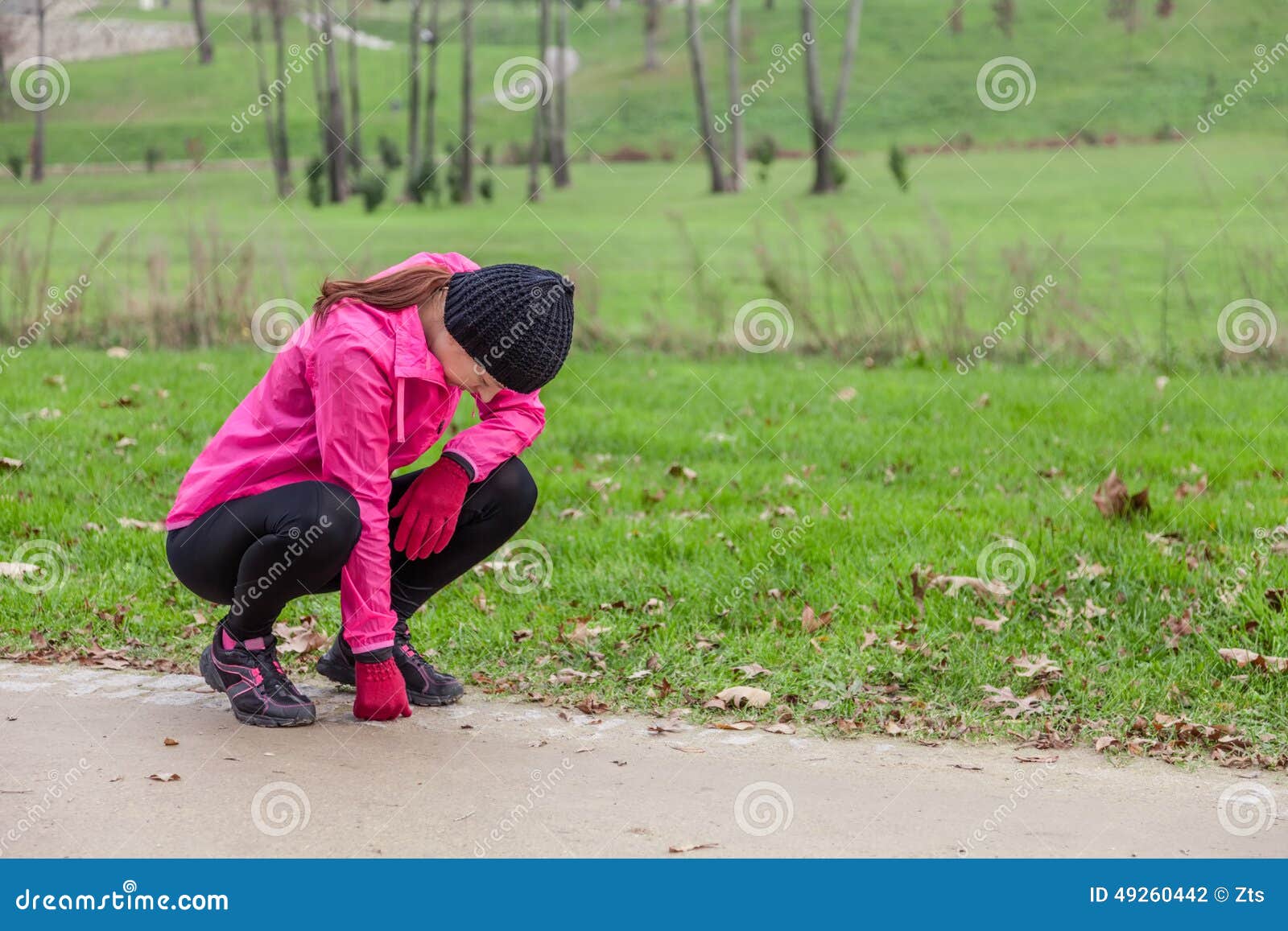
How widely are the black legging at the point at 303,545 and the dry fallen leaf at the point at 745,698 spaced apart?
82 centimetres

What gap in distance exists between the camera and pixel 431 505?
3594 millimetres

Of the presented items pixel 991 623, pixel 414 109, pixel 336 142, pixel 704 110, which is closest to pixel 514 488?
pixel 991 623

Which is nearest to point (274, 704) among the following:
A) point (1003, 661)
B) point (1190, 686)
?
point (1003, 661)

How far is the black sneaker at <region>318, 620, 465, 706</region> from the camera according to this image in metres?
3.89

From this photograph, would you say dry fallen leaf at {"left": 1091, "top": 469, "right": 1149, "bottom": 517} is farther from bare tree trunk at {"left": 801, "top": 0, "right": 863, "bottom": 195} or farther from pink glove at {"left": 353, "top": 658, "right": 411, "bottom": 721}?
bare tree trunk at {"left": 801, "top": 0, "right": 863, "bottom": 195}

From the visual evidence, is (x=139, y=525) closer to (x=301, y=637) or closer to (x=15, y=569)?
(x=15, y=569)

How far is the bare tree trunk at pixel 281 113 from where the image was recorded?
25594 mm

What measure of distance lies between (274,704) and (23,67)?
15005 mm

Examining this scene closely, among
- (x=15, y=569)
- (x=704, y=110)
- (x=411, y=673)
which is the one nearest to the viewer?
(x=411, y=673)

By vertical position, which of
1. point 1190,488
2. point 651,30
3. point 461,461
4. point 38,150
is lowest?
point 1190,488

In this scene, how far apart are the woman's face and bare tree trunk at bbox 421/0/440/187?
25.3 m

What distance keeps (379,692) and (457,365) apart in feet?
3.10

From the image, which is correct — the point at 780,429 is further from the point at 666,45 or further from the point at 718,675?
the point at 666,45

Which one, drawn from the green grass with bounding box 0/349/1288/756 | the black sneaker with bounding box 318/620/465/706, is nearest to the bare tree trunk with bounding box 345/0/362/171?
the green grass with bounding box 0/349/1288/756
